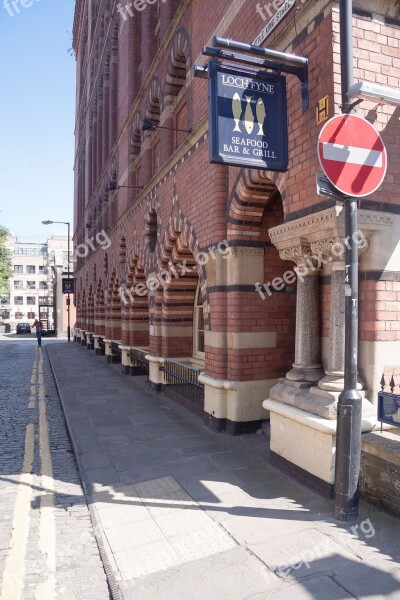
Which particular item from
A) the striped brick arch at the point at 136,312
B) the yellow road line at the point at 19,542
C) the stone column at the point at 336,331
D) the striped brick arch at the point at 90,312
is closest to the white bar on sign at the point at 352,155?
the stone column at the point at 336,331

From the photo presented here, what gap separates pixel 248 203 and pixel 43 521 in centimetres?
520

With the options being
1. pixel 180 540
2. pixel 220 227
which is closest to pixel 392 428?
pixel 180 540

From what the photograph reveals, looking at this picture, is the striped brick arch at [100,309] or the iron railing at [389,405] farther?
the striped brick arch at [100,309]

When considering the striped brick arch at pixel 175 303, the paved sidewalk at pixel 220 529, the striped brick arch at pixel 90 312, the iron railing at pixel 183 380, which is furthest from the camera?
the striped brick arch at pixel 90 312

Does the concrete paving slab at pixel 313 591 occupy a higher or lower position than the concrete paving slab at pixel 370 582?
lower

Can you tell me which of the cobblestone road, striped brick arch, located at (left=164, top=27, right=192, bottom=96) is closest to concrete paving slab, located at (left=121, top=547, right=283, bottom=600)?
the cobblestone road

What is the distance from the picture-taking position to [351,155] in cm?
413

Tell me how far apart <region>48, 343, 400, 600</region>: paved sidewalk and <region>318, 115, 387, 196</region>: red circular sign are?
10.2 feet

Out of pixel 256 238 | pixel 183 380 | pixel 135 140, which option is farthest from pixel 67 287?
pixel 256 238

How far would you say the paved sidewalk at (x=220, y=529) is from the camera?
10.6ft

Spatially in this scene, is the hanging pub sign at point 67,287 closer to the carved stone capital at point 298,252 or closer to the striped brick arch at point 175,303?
the striped brick arch at point 175,303

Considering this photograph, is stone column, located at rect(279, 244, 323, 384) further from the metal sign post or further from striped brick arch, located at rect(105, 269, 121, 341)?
striped brick arch, located at rect(105, 269, 121, 341)

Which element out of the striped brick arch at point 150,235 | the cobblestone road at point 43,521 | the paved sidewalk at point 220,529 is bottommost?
the cobblestone road at point 43,521

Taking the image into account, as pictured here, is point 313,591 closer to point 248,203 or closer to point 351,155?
point 351,155
